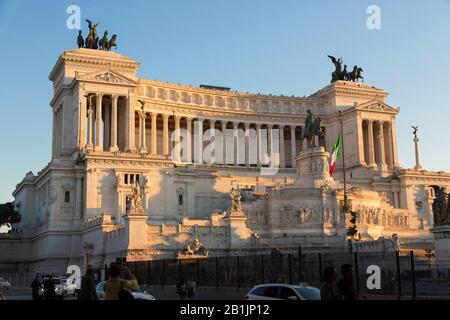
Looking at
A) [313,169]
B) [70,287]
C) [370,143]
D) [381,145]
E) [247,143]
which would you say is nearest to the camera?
[70,287]

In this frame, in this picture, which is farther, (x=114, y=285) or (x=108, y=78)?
(x=108, y=78)

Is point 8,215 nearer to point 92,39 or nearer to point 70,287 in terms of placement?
point 92,39

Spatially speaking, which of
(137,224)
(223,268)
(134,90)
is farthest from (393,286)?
(134,90)

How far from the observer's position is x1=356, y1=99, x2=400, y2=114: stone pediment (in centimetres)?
11181

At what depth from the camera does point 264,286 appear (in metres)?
22.0

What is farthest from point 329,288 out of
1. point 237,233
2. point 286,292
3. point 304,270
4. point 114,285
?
point 237,233

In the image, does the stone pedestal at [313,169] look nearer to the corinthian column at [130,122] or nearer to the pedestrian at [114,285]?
the corinthian column at [130,122]

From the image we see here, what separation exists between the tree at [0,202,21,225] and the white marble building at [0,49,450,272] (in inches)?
48.8

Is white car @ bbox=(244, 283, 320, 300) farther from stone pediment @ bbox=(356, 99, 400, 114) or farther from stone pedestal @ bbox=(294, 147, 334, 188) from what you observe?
stone pediment @ bbox=(356, 99, 400, 114)

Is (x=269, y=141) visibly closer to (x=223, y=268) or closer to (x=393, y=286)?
(x=223, y=268)

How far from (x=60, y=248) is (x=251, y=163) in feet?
150

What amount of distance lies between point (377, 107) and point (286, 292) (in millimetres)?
96708

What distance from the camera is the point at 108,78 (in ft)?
298

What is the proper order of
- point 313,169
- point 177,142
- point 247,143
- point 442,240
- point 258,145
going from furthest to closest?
point 247,143 → point 258,145 → point 177,142 → point 313,169 → point 442,240
